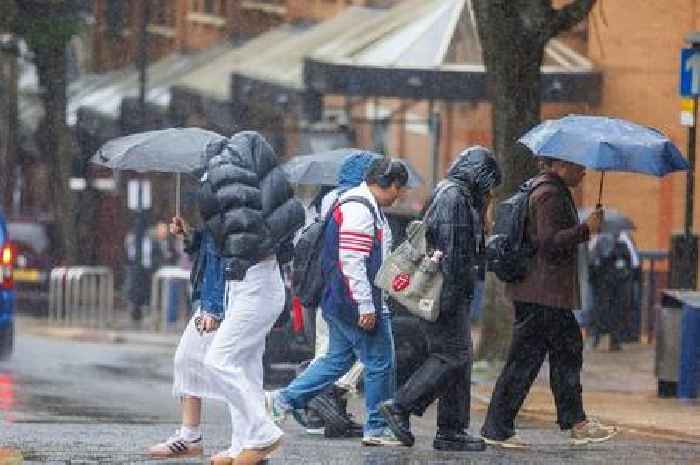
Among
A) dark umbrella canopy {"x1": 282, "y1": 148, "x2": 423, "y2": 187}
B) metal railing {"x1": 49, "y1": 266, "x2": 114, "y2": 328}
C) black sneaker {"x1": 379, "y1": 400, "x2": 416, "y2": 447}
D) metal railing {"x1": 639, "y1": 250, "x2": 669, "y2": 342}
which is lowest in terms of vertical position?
metal railing {"x1": 49, "y1": 266, "x2": 114, "y2": 328}

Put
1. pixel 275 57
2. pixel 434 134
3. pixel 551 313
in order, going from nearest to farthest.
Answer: pixel 551 313 < pixel 434 134 < pixel 275 57

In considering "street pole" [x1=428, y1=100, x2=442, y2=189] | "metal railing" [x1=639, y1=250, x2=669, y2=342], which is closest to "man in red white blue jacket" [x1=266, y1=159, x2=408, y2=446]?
"metal railing" [x1=639, y1=250, x2=669, y2=342]

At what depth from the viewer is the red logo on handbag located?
1382 centimetres

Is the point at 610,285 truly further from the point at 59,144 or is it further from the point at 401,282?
the point at 59,144

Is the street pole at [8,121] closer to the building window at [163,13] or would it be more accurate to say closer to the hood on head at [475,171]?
the building window at [163,13]

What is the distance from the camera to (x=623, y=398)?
19859 mm

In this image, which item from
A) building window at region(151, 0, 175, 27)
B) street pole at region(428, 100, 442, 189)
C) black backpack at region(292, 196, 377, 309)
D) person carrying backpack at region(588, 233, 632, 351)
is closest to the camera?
black backpack at region(292, 196, 377, 309)

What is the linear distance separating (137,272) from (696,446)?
22.8 m

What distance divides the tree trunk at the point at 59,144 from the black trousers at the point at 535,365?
2601 centimetres

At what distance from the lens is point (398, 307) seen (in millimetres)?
18062

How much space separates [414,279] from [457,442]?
38.3 inches

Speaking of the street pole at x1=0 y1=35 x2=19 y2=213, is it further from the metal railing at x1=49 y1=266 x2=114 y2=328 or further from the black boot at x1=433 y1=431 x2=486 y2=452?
the black boot at x1=433 y1=431 x2=486 y2=452

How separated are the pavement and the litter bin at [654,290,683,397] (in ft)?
0.52

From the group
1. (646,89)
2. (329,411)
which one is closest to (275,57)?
(646,89)
